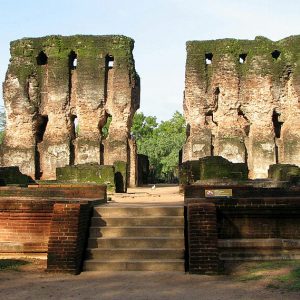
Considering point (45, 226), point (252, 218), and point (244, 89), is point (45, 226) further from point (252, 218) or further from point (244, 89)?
point (244, 89)

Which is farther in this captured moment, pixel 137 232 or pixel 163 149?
pixel 163 149

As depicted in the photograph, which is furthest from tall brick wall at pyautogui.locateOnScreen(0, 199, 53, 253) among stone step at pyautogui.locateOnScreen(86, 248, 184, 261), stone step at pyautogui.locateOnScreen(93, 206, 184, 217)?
stone step at pyautogui.locateOnScreen(86, 248, 184, 261)

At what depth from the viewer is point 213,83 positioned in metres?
26.5

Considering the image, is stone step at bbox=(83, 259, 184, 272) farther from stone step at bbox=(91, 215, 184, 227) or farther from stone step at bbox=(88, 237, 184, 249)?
stone step at bbox=(91, 215, 184, 227)

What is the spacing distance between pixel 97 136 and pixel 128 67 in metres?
4.12

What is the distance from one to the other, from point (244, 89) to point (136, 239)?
2121 centimetres

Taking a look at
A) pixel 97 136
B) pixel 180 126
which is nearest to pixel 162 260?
pixel 97 136

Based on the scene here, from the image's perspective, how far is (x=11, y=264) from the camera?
6.50m

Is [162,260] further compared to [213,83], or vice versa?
[213,83]

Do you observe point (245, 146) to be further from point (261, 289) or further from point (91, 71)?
point (261, 289)

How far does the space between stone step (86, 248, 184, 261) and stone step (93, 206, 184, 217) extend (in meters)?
0.80

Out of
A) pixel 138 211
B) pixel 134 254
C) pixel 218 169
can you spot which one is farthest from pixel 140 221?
pixel 218 169

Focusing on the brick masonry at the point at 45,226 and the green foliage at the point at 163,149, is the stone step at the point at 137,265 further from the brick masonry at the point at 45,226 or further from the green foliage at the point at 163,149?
the green foliage at the point at 163,149

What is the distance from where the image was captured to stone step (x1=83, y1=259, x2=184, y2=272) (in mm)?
6270
